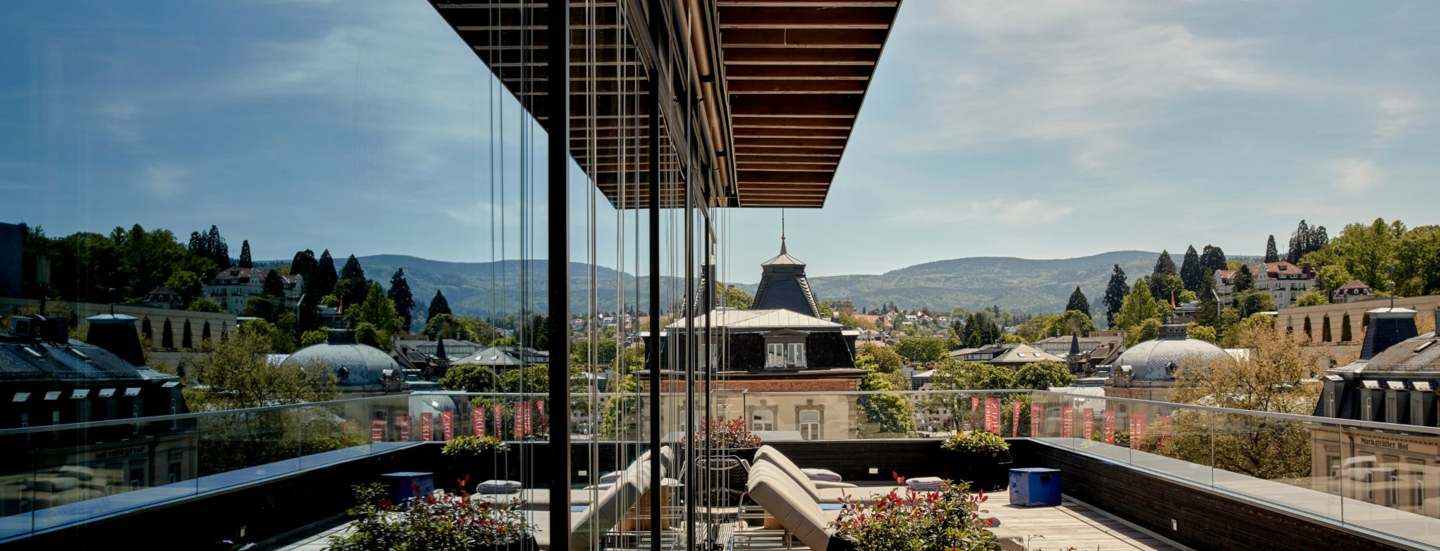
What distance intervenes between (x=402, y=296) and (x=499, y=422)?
0.32 metres

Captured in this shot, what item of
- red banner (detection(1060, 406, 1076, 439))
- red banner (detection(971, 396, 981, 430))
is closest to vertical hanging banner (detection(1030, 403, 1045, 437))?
red banner (detection(1060, 406, 1076, 439))

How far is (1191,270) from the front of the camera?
12775 cm

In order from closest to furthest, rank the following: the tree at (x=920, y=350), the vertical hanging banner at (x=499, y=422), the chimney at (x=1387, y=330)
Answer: the vertical hanging banner at (x=499, y=422)
the chimney at (x=1387, y=330)
the tree at (x=920, y=350)

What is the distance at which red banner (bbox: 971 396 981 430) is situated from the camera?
9984mm

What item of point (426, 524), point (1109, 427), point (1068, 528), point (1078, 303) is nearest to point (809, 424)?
point (1109, 427)

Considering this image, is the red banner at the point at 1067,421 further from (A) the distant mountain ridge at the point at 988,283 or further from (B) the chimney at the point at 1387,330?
(A) the distant mountain ridge at the point at 988,283

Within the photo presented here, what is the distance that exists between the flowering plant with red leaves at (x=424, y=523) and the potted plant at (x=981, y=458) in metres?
9.12

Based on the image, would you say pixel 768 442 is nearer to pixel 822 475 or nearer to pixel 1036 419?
pixel 822 475

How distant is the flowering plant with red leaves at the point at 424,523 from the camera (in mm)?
695

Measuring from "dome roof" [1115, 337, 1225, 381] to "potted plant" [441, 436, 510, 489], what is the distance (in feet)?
275

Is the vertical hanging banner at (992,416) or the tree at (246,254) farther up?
the tree at (246,254)

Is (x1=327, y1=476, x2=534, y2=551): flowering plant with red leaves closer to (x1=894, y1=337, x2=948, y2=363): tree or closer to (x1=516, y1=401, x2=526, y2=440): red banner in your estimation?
(x1=516, y1=401, x2=526, y2=440): red banner

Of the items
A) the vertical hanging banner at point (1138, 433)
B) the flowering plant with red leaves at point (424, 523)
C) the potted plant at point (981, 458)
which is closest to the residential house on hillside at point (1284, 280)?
the potted plant at point (981, 458)

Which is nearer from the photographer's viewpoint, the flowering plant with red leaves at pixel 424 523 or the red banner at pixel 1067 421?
the flowering plant with red leaves at pixel 424 523
